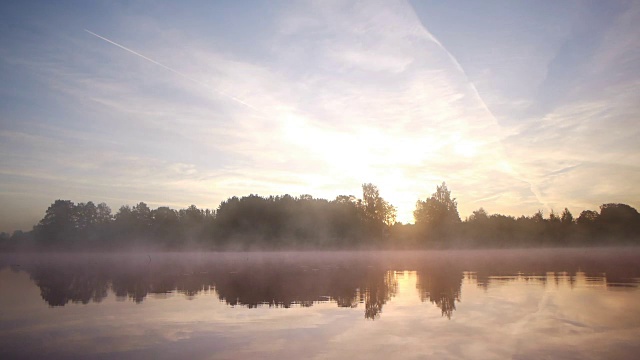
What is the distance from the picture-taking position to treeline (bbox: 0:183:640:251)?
148 m

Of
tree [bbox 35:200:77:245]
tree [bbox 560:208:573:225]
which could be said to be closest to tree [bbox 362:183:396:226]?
tree [bbox 560:208:573:225]

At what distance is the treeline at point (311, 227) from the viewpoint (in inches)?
5846

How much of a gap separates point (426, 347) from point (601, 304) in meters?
12.3

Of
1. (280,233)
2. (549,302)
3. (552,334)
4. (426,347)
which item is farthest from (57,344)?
(280,233)

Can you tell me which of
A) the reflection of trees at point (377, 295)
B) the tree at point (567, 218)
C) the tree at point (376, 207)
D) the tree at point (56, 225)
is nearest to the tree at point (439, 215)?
the tree at point (376, 207)

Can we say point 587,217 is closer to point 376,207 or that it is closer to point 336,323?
point 376,207

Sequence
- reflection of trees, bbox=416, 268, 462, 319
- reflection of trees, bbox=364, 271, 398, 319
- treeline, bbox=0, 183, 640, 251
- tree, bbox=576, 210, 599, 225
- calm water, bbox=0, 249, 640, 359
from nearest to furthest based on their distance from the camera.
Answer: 1. calm water, bbox=0, 249, 640, 359
2. reflection of trees, bbox=364, 271, 398, 319
3. reflection of trees, bbox=416, 268, 462, 319
4. treeline, bbox=0, 183, 640, 251
5. tree, bbox=576, 210, 599, 225

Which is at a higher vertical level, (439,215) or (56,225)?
(439,215)

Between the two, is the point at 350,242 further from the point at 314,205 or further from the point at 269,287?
the point at 269,287

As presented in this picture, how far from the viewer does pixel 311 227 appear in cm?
14862

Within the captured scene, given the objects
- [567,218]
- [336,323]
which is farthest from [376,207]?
[336,323]

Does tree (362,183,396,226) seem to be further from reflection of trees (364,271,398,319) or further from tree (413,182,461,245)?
reflection of trees (364,271,398,319)

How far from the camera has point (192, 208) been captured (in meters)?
181

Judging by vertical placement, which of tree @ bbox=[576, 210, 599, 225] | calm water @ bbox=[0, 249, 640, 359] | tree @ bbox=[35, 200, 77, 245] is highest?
tree @ bbox=[576, 210, 599, 225]
